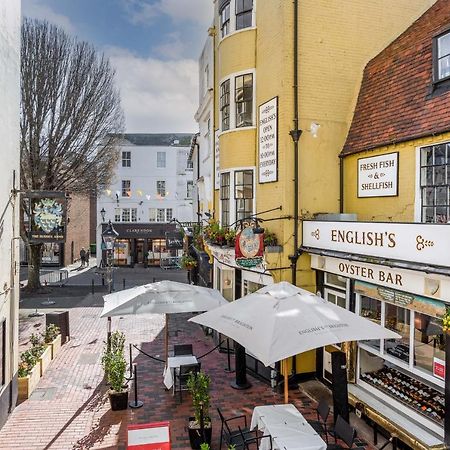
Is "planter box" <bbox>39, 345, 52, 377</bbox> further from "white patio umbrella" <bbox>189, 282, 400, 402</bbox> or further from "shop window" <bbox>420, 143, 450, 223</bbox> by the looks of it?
"shop window" <bbox>420, 143, 450, 223</bbox>

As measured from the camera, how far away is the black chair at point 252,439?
6.57 m

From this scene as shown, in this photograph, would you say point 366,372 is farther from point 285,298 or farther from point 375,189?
point 375,189

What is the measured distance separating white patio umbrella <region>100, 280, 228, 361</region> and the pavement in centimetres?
214

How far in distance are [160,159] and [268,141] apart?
2871cm

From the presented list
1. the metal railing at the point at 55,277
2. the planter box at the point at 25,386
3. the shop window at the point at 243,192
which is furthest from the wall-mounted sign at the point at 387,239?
the metal railing at the point at 55,277

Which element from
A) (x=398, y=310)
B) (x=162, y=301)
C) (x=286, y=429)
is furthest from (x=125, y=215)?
(x=286, y=429)

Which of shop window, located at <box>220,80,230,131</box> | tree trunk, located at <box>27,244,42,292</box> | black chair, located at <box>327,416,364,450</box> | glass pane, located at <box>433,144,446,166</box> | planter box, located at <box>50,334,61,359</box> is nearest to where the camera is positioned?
black chair, located at <box>327,416,364,450</box>

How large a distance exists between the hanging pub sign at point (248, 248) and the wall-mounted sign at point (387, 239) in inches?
50.3

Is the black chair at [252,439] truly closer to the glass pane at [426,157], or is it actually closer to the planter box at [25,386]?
the planter box at [25,386]

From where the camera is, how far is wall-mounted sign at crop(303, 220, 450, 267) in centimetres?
654

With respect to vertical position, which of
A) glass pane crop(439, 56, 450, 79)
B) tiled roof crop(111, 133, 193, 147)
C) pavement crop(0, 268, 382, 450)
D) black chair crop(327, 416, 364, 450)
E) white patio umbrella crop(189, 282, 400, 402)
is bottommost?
pavement crop(0, 268, 382, 450)

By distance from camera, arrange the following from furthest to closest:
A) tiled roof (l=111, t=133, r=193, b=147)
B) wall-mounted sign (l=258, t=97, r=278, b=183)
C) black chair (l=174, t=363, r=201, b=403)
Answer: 1. tiled roof (l=111, t=133, r=193, b=147)
2. wall-mounted sign (l=258, t=97, r=278, b=183)
3. black chair (l=174, t=363, r=201, b=403)

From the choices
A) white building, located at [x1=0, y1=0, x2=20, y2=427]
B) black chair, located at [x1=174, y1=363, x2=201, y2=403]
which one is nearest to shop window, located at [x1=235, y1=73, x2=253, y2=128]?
white building, located at [x1=0, y1=0, x2=20, y2=427]

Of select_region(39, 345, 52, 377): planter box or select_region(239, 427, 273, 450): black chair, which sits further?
select_region(39, 345, 52, 377): planter box
